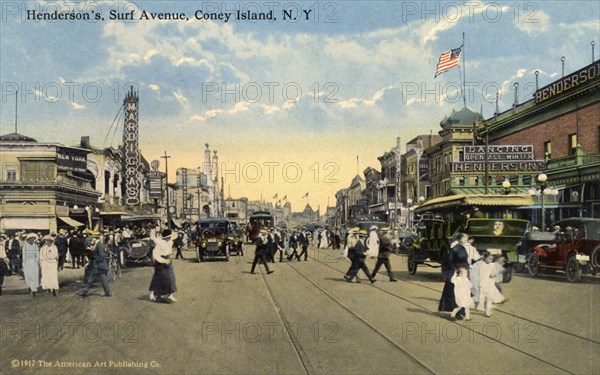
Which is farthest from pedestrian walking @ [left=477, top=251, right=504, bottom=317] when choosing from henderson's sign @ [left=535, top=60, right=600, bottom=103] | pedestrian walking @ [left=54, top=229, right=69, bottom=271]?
pedestrian walking @ [left=54, top=229, right=69, bottom=271]

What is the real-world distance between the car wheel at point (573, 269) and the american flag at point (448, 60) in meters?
7.58

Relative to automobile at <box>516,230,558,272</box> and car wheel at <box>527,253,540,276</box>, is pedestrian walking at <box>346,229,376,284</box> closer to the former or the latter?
automobile at <box>516,230,558,272</box>

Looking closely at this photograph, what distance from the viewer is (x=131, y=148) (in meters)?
15.3

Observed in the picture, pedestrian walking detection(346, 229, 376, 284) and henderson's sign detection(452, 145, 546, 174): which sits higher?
henderson's sign detection(452, 145, 546, 174)

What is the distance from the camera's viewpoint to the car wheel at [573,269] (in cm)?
1572

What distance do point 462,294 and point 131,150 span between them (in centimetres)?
1033

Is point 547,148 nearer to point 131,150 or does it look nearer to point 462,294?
point 462,294

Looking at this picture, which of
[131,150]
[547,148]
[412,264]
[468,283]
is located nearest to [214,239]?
[412,264]

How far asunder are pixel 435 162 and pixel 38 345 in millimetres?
26368

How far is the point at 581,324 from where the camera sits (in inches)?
405

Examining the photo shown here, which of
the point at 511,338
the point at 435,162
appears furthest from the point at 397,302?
the point at 435,162

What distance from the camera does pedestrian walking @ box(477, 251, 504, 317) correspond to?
11205mm

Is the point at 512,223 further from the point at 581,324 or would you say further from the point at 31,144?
the point at 31,144

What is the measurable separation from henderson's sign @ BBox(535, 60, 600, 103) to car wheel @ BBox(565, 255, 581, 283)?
17.1 ft
